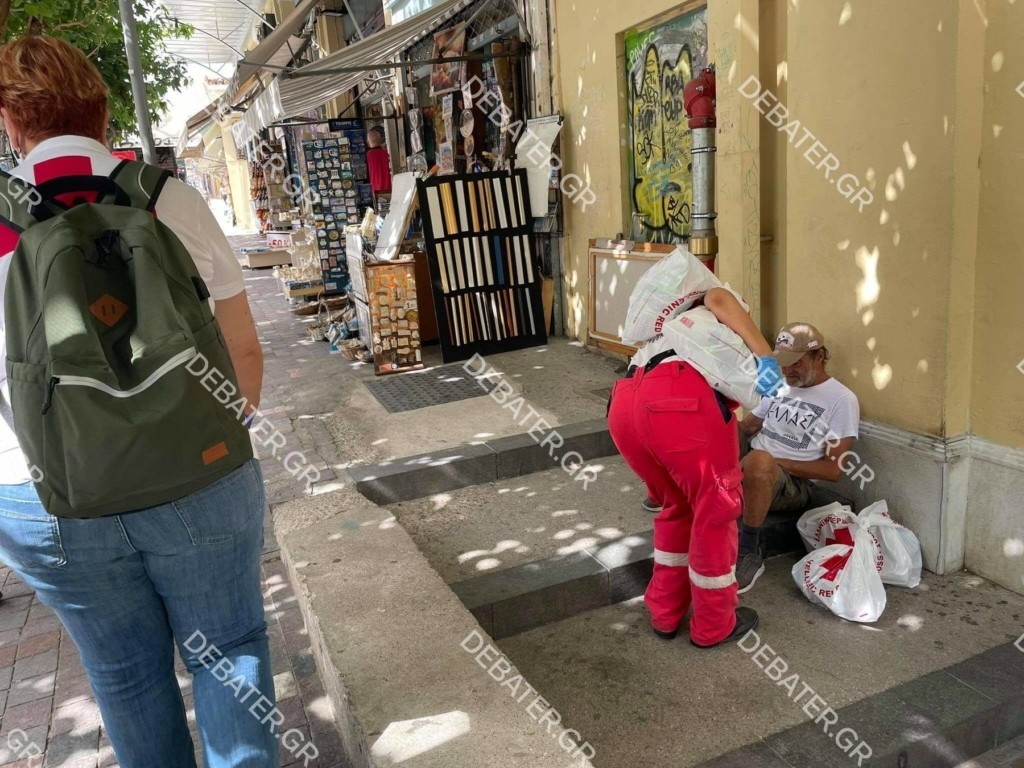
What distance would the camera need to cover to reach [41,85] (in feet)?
5.74

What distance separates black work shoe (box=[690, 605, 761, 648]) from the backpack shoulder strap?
2.69m

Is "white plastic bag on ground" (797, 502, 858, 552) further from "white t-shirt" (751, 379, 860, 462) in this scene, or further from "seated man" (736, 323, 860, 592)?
"white t-shirt" (751, 379, 860, 462)

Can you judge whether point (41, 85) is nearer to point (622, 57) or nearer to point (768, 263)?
point (768, 263)

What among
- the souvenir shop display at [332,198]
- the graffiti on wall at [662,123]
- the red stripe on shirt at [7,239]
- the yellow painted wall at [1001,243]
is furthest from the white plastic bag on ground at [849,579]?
the souvenir shop display at [332,198]

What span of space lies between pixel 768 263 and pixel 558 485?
202 cm

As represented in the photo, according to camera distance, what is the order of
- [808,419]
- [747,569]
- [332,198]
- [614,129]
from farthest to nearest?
[332,198] → [614,129] → [808,419] → [747,569]

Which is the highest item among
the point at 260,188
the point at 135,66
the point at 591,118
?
the point at 135,66

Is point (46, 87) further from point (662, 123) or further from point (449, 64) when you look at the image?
point (449, 64)

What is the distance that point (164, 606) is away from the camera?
1.99 m

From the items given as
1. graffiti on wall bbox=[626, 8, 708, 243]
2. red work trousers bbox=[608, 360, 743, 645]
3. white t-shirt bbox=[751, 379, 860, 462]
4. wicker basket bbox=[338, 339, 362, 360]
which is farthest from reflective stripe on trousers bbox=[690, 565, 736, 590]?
wicker basket bbox=[338, 339, 362, 360]

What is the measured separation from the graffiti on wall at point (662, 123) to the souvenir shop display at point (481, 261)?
4.73 ft

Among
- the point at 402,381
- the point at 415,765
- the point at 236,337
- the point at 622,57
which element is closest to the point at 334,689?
the point at 415,765

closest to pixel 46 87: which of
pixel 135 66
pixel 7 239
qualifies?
pixel 7 239

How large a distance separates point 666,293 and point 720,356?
36 centimetres
